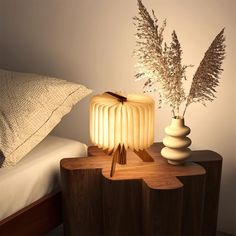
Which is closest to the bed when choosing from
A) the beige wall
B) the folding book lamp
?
the folding book lamp

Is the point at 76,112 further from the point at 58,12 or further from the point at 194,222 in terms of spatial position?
the point at 194,222

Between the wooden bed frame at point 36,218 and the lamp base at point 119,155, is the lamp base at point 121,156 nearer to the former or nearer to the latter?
the lamp base at point 119,155

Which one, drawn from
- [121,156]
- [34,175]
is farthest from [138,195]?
→ [34,175]

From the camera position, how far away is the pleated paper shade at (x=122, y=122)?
4.51 feet

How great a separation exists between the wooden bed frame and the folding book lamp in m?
0.30

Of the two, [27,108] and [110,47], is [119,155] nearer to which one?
[27,108]

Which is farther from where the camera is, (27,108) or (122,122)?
(27,108)

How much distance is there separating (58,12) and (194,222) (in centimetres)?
115

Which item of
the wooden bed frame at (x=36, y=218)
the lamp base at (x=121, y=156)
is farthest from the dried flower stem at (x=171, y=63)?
the wooden bed frame at (x=36, y=218)

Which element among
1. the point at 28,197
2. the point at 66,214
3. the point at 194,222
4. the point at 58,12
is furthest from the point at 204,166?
the point at 58,12

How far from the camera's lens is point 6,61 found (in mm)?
2203

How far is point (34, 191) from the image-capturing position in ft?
4.81

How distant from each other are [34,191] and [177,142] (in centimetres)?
54

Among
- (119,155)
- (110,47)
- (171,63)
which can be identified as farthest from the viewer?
(110,47)
